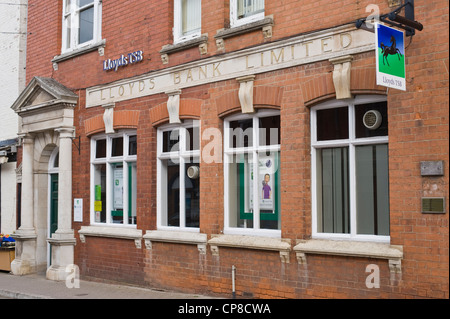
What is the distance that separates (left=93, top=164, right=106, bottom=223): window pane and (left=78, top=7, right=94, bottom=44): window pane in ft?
10.7

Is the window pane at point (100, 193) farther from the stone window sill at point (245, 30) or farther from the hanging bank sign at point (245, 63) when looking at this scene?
the stone window sill at point (245, 30)

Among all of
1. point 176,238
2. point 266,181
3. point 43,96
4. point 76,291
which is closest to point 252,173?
point 266,181

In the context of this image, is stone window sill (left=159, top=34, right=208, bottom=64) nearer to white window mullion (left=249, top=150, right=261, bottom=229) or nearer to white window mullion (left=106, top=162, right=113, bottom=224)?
white window mullion (left=249, top=150, right=261, bottom=229)

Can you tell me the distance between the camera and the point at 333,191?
30.6 feet

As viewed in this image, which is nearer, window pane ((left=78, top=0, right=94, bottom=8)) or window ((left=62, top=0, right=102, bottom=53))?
window ((left=62, top=0, right=102, bottom=53))

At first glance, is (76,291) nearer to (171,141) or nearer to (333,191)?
(171,141)

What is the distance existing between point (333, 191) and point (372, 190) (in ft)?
2.33

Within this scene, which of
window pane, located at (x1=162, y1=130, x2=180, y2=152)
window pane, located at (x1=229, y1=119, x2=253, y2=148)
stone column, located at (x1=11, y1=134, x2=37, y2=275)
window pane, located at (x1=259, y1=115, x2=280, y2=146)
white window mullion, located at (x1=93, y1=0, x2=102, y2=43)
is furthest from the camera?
stone column, located at (x1=11, y1=134, x2=37, y2=275)

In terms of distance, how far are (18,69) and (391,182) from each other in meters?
11.9

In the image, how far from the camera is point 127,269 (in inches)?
500

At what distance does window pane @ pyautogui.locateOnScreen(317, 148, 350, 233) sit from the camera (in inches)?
361

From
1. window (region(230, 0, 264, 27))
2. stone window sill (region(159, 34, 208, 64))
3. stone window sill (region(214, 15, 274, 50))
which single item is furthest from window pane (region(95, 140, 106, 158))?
window (region(230, 0, 264, 27))

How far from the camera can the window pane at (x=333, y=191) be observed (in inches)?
361
